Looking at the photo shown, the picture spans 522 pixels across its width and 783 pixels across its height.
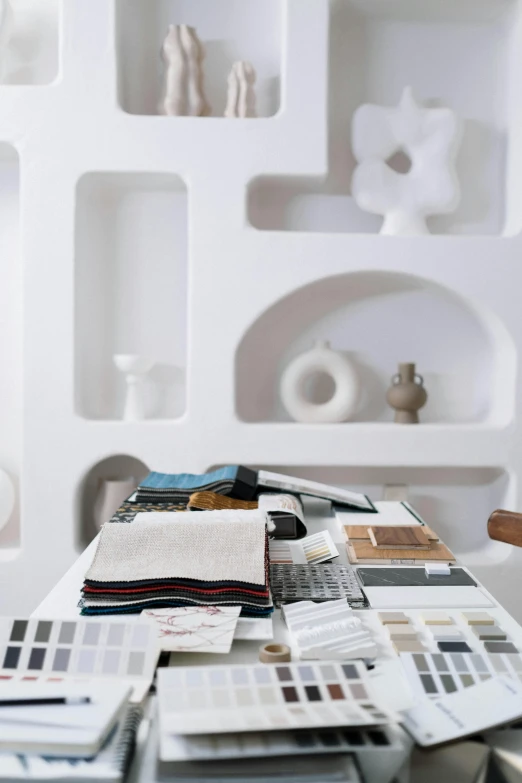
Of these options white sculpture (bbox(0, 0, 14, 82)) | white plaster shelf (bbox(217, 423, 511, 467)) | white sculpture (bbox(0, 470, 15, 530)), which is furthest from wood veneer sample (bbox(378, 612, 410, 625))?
white sculpture (bbox(0, 0, 14, 82))

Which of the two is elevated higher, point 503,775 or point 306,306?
point 306,306

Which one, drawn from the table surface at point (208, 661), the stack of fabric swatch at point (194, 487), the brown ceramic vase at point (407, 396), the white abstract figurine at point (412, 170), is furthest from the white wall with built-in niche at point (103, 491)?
the white abstract figurine at point (412, 170)

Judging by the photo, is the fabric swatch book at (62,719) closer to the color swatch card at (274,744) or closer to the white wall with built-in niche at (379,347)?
the color swatch card at (274,744)

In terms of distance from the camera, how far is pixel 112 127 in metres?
2.58

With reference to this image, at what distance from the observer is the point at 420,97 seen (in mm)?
2898

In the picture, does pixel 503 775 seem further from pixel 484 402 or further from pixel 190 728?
pixel 484 402

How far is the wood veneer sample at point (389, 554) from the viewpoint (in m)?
1.45

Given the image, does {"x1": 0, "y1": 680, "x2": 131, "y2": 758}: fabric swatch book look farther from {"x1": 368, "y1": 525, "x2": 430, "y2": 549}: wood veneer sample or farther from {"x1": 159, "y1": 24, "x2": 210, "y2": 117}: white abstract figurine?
{"x1": 159, "y1": 24, "x2": 210, "y2": 117}: white abstract figurine

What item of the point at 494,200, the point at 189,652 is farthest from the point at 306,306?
the point at 189,652

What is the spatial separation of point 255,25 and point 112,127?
0.74 metres

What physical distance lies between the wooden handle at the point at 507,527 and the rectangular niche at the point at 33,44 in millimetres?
2365

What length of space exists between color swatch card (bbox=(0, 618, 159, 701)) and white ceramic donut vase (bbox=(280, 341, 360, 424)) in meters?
1.87

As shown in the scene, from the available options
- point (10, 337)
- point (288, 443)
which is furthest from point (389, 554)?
point (10, 337)

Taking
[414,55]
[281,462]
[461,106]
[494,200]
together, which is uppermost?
[414,55]
